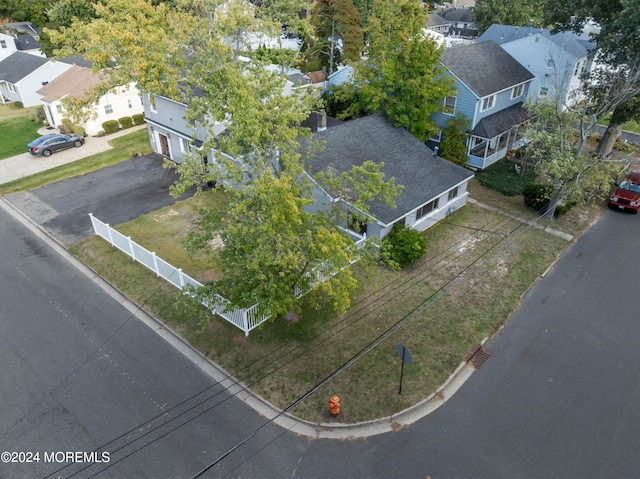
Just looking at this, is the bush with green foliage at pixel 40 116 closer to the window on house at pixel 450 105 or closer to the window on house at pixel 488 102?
the window on house at pixel 450 105

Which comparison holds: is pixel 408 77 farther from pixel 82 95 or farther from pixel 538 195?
pixel 82 95

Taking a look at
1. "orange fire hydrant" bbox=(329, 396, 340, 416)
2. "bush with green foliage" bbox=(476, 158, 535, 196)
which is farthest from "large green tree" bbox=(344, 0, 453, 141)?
"orange fire hydrant" bbox=(329, 396, 340, 416)

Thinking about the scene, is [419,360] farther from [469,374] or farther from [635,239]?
[635,239]

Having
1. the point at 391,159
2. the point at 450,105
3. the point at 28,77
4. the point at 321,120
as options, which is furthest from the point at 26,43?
the point at 391,159

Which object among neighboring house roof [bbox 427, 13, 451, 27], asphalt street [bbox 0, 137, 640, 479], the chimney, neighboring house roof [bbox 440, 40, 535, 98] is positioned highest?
neighboring house roof [bbox 440, 40, 535, 98]

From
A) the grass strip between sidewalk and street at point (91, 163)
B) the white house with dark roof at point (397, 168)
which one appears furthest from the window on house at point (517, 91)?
the grass strip between sidewalk and street at point (91, 163)

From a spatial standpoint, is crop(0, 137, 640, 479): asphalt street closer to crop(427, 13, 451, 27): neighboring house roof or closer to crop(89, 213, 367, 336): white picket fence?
crop(89, 213, 367, 336): white picket fence
